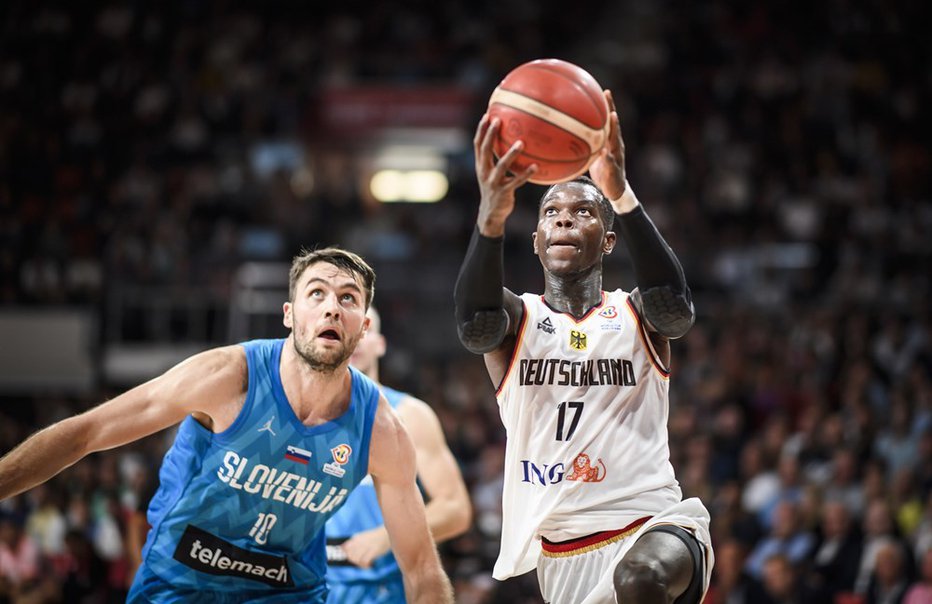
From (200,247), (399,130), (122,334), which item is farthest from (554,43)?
(122,334)

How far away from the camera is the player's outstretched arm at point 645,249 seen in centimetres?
442

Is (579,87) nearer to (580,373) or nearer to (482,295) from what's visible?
(482,295)

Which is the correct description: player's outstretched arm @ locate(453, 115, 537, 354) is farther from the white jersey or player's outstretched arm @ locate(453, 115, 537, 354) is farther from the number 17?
the number 17

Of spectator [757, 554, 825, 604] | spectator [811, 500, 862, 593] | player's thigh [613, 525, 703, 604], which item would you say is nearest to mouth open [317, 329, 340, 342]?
player's thigh [613, 525, 703, 604]

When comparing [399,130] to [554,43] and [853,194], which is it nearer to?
[554,43]

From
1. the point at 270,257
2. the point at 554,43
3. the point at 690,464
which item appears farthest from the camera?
the point at 554,43

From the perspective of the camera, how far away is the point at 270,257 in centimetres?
1574

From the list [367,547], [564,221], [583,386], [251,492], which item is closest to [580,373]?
[583,386]

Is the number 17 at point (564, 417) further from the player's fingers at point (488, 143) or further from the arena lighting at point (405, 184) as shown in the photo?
the arena lighting at point (405, 184)

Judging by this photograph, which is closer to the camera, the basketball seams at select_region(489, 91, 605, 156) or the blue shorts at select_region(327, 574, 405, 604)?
the basketball seams at select_region(489, 91, 605, 156)

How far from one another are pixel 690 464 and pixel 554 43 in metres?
12.0

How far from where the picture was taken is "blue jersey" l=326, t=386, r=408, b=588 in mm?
5898

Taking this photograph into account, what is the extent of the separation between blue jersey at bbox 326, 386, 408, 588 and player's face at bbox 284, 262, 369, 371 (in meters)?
1.37

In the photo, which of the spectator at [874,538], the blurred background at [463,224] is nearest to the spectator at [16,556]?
the blurred background at [463,224]
